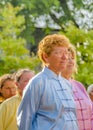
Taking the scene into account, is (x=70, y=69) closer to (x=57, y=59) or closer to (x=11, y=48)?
(x=57, y=59)

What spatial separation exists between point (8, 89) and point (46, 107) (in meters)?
2.68

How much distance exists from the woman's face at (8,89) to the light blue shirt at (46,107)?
2482 millimetres

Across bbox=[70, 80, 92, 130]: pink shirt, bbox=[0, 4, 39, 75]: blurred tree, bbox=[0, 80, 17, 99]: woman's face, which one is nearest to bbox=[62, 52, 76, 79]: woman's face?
bbox=[70, 80, 92, 130]: pink shirt

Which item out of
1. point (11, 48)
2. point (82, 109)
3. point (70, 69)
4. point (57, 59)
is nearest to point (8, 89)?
point (70, 69)

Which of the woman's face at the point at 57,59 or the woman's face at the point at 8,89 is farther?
the woman's face at the point at 8,89

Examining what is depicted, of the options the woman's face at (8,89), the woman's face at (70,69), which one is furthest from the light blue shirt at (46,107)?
the woman's face at (8,89)

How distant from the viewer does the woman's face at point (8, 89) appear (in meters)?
7.60

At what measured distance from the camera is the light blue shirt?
16.4ft

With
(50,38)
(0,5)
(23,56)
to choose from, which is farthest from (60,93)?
(0,5)

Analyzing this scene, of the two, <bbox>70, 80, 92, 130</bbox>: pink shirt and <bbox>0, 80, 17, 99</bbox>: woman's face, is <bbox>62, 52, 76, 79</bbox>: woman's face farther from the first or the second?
<bbox>0, 80, 17, 99</bbox>: woman's face

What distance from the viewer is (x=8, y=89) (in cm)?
765

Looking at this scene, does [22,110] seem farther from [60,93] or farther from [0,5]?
[0,5]

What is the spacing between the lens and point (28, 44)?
2666 centimetres

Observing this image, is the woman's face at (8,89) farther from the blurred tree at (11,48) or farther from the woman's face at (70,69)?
the blurred tree at (11,48)
